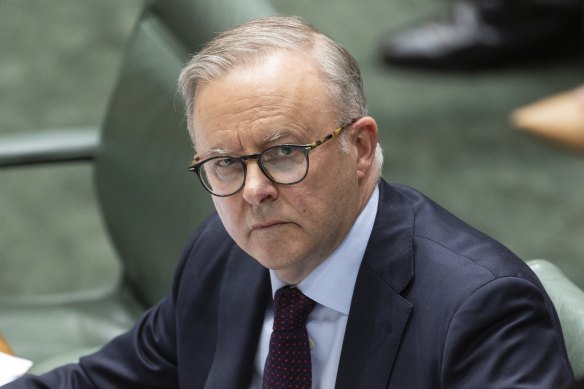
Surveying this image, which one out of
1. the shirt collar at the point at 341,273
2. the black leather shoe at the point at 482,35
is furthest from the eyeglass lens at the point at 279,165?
the black leather shoe at the point at 482,35

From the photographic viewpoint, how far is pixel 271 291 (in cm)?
179

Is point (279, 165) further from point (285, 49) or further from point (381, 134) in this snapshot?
point (381, 134)

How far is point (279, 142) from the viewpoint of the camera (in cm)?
156

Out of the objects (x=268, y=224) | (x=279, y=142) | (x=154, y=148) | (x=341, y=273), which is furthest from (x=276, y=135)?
(x=154, y=148)

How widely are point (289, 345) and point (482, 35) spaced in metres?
3.17

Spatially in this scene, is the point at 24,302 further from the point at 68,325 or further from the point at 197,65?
the point at 197,65

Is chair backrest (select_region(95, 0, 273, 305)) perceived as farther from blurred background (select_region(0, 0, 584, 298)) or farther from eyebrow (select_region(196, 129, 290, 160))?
blurred background (select_region(0, 0, 584, 298))

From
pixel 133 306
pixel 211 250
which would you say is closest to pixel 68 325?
pixel 133 306

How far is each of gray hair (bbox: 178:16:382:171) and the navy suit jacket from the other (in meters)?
0.16

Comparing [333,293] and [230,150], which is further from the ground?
[230,150]

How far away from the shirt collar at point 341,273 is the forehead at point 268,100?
A: 18cm

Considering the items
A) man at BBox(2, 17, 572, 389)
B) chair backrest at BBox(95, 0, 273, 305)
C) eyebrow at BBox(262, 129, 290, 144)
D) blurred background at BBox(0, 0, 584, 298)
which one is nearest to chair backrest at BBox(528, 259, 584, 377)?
man at BBox(2, 17, 572, 389)

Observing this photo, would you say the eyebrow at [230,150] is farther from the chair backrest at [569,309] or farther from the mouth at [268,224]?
the chair backrest at [569,309]

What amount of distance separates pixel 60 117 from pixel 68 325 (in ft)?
6.45
